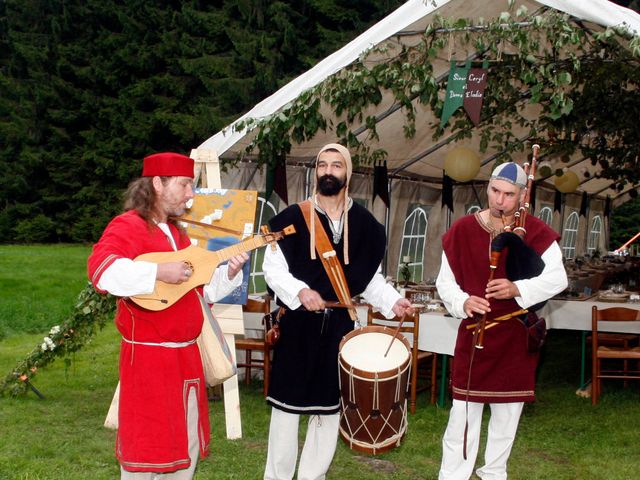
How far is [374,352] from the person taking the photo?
12.3 ft

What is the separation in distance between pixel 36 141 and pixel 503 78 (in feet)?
85.2

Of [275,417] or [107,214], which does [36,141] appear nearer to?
[107,214]

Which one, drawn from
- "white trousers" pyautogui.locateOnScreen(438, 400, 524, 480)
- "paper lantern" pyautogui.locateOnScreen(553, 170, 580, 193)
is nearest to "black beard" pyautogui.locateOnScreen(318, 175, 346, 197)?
"white trousers" pyautogui.locateOnScreen(438, 400, 524, 480)

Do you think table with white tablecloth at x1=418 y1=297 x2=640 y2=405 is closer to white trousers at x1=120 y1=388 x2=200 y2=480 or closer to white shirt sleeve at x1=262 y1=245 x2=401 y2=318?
white shirt sleeve at x1=262 y1=245 x2=401 y2=318

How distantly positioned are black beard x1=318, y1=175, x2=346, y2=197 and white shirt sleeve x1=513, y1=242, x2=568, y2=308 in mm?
1017

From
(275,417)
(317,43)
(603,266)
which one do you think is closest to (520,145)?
(275,417)

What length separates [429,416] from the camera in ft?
21.1

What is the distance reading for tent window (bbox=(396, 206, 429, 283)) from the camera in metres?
11.1

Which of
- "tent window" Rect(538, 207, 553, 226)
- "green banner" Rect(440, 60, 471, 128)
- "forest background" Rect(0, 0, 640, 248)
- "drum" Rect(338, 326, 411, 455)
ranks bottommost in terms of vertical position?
"drum" Rect(338, 326, 411, 455)

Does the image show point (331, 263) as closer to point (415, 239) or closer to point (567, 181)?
point (415, 239)

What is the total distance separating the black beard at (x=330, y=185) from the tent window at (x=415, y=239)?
23.4 feet

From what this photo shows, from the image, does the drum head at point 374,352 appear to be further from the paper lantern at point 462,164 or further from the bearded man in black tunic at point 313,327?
the paper lantern at point 462,164

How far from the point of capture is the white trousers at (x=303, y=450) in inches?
152

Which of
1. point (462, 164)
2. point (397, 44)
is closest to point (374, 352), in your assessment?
point (397, 44)
